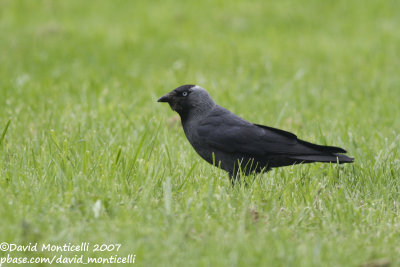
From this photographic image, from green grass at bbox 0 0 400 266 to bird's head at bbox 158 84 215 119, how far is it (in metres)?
0.30

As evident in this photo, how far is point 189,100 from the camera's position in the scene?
4.67 m

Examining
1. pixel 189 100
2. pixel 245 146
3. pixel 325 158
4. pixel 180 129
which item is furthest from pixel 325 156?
pixel 180 129

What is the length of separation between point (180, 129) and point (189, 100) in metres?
1.17

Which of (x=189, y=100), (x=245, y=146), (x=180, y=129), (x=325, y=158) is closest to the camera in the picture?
(x=325, y=158)

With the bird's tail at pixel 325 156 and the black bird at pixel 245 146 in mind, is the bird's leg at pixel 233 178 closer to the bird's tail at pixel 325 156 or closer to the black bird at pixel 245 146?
the black bird at pixel 245 146

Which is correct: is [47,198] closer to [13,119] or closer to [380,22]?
[13,119]

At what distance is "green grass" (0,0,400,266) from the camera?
2971 mm

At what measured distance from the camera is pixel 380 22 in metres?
11.5

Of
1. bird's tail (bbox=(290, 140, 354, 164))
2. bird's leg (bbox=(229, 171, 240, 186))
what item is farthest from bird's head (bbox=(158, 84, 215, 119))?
bird's tail (bbox=(290, 140, 354, 164))

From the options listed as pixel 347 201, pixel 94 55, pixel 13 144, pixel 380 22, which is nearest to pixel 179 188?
pixel 347 201

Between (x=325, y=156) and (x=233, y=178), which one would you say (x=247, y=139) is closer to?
(x=233, y=178)

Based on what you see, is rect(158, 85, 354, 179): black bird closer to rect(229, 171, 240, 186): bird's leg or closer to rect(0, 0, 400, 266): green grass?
rect(229, 171, 240, 186): bird's leg

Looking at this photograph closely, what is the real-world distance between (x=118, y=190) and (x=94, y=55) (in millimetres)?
5711

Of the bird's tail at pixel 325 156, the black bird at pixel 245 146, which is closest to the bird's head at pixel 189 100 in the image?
the black bird at pixel 245 146
